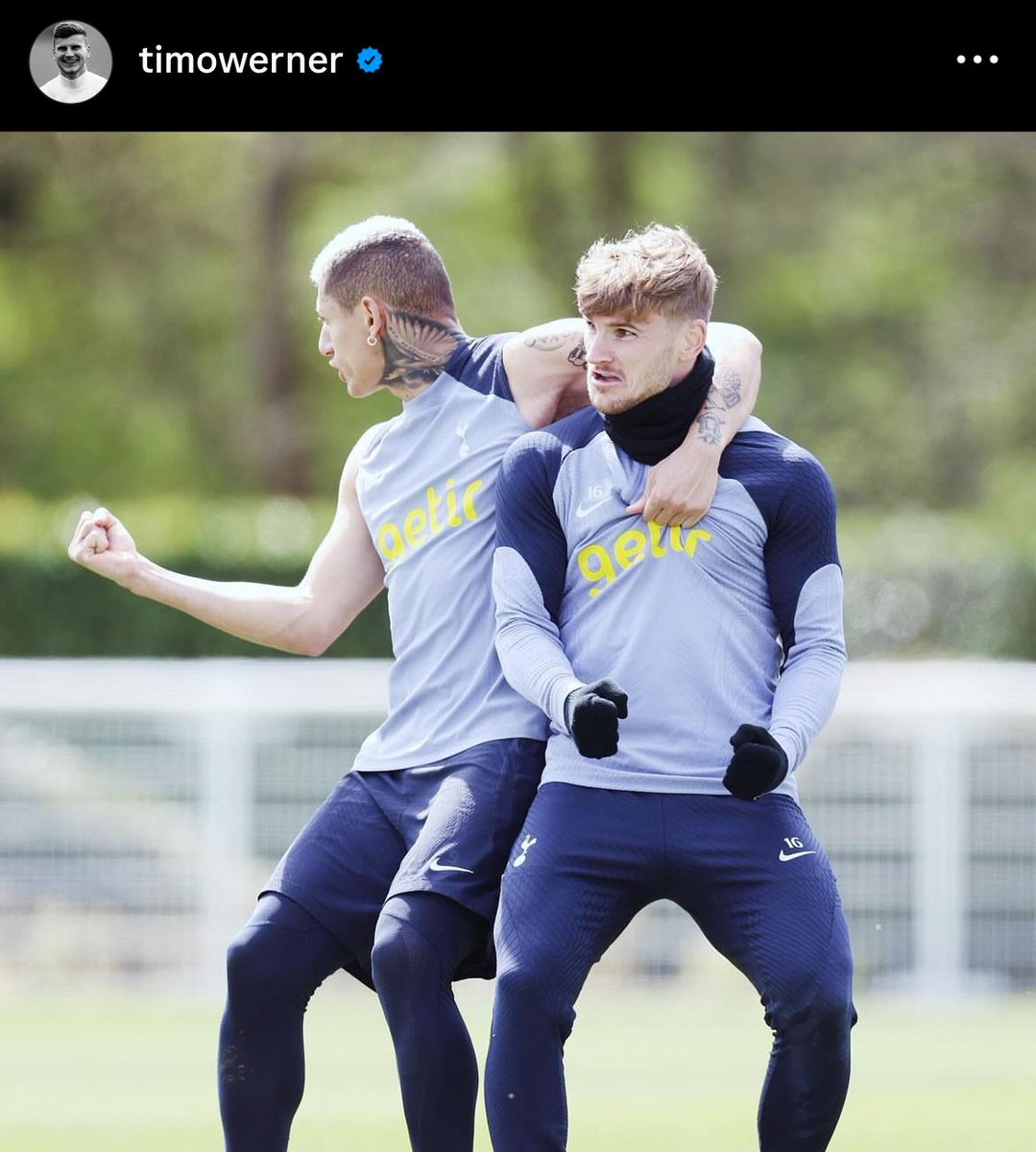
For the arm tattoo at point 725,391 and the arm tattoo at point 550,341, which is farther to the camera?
the arm tattoo at point 550,341

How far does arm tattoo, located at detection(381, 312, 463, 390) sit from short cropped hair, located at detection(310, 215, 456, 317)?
30 mm

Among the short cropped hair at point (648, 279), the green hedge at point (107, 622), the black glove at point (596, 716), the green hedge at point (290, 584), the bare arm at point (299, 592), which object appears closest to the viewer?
the black glove at point (596, 716)

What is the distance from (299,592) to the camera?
4871 millimetres

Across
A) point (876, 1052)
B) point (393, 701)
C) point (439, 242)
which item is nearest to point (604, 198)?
point (439, 242)

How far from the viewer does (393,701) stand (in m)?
4.62

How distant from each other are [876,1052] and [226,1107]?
14.0ft

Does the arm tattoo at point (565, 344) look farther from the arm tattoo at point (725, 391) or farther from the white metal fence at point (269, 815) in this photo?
the white metal fence at point (269, 815)

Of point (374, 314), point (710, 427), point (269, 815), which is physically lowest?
point (269, 815)

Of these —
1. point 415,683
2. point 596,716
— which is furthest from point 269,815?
point 596,716

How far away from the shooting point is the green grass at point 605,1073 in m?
6.17

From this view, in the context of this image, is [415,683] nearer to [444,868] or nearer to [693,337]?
[444,868]

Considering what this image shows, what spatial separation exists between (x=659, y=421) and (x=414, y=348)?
707 mm

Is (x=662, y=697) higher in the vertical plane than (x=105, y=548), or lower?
lower
